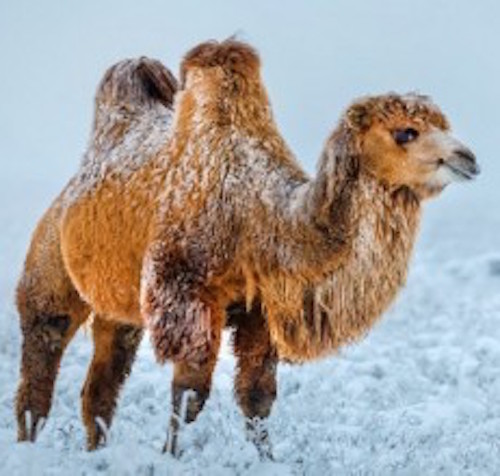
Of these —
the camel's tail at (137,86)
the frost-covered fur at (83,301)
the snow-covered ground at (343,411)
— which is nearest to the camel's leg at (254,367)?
the snow-covered ground at (343,411)

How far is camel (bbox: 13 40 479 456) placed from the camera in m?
7.16

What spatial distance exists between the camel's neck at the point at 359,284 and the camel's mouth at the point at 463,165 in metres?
0.34

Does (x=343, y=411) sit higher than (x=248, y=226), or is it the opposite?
(x=248, y=226)

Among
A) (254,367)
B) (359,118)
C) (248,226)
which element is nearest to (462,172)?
(359,118)

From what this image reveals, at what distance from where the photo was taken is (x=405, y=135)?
23.3 feet

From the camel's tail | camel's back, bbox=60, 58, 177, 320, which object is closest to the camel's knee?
camel's back, bbox=60, 58, 177, 320

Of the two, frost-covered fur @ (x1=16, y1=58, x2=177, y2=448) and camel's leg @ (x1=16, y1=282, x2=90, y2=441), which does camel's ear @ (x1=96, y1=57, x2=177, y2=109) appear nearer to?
frost-covered fur @ (x1=16, y1=58, x2=177, y2=448)

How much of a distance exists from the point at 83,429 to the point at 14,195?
27.6 m

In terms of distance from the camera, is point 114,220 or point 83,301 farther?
A: point 83,301

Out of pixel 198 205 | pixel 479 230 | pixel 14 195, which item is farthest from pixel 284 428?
pixel 14 195

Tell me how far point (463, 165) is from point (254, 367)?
5.62 feet

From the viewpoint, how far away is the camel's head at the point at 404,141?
23.0ft

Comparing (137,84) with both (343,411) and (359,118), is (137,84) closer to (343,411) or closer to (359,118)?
(359,118)

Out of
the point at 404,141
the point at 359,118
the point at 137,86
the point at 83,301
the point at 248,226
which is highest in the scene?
the point at 137,86
